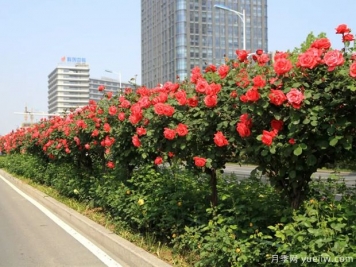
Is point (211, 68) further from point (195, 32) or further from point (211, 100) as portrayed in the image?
point (195, 32)

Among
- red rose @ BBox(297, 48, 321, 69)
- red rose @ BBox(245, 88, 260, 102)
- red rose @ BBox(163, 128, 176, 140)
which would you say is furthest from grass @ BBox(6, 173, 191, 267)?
red rose @ BBox(297, 48, 321, 69)

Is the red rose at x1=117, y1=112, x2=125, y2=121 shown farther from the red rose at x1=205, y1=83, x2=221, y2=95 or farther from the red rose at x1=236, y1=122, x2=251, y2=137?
the red rose at x1=236, y1=122, x2=251, y2=137

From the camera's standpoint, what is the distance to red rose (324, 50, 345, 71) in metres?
3.40

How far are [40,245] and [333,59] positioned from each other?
6125 millimetres

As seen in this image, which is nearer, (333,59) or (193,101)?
(333,59)

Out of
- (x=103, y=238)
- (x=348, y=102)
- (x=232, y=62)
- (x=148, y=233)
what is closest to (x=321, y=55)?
(x=348, y=102)

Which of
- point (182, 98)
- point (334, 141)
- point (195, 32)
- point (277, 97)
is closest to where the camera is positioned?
point (334, 141)

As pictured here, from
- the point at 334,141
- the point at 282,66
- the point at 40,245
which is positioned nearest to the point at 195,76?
the point at 282,66

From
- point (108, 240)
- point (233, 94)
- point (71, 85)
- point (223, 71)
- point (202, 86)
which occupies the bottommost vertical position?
point (108, 240)

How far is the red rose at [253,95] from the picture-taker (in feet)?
12.3

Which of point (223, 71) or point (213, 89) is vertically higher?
point (223, 71)

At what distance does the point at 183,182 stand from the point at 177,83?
1562 millimetres

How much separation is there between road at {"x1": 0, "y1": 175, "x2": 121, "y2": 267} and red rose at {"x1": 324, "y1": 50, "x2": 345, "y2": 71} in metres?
4.05

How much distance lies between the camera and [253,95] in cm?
375
